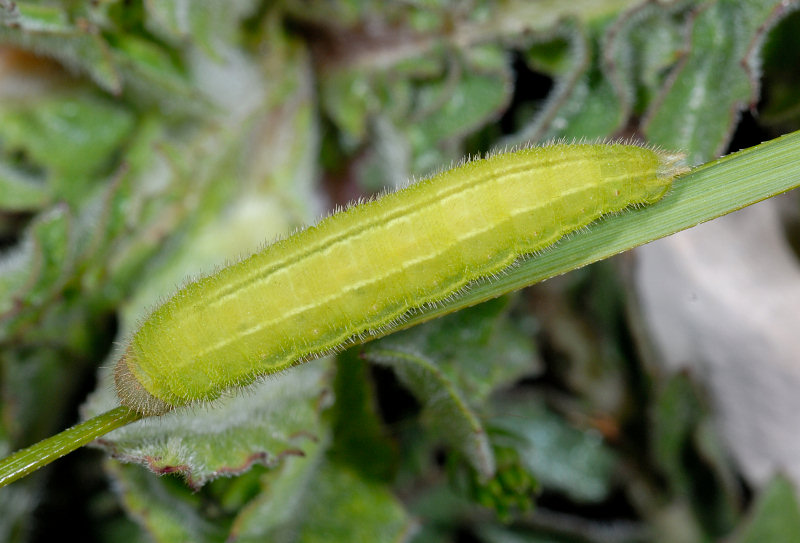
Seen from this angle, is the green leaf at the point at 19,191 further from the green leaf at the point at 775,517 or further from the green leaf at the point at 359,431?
the green leaf at the point at 775,517

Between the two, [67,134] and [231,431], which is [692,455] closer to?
[231,431]

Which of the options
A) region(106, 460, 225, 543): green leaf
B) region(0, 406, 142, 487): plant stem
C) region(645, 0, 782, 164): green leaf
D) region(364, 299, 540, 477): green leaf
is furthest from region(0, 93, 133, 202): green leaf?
region(645, 0, 782, 164): green leaf

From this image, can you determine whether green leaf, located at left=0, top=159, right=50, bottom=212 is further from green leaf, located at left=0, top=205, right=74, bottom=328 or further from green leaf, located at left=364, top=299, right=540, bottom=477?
green leaf, located at left=364, top=299, right=540, bottom=477

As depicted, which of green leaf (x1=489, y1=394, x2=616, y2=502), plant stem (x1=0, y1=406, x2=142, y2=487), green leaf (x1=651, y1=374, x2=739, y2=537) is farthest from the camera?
green leaf (x1=489, y1=394, x2=616, y2=502)

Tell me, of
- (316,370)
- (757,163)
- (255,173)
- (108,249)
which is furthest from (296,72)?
(757,163)

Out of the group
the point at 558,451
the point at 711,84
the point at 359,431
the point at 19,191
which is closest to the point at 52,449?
the point at 359,431

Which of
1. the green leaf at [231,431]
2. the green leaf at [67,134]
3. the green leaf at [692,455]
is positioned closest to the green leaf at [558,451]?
the green leaf at [692,455]
